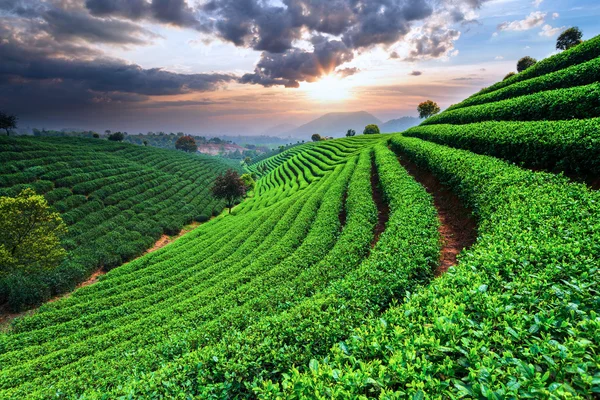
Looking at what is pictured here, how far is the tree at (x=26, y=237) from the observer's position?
23969 millimetres

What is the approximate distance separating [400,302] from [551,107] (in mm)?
19106

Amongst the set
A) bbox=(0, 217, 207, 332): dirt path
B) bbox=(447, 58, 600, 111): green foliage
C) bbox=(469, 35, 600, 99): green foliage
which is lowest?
bbox=(0, 217, 207, 332): dirt path

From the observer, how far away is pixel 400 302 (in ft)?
25.7

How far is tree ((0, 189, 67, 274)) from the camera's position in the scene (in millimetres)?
23969

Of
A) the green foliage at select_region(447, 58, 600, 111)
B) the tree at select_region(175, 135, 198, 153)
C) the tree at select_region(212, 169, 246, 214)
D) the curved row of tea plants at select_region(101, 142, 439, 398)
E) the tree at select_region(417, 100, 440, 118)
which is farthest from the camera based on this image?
the tree at select_region(175, 135, 198, 153)

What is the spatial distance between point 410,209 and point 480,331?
9.94 metres

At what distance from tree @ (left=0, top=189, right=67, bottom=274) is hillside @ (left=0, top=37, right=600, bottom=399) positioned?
10034 millimetres

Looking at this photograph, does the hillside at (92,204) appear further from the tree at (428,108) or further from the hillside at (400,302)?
the tree at (428,108)

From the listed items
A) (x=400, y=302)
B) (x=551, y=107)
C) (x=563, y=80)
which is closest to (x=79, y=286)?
(x=400, y=302)

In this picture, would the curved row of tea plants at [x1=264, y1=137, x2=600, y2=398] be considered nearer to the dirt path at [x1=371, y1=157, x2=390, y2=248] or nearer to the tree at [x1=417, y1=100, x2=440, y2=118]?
the dirt path at [x1=371, y1=157, x2=390, y2=248]

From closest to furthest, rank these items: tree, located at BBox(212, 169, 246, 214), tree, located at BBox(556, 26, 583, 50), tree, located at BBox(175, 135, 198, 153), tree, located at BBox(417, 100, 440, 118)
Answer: tree, located at BBox(212, 169, 246, 214) → tree, located at BBox(556, 26, 583, 50) → tree, located at BBox(417, 100, 440, 118) → tree, located at BBox(175, 135, 198, 153)

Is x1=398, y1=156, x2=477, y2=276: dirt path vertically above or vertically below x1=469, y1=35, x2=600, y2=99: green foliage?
below

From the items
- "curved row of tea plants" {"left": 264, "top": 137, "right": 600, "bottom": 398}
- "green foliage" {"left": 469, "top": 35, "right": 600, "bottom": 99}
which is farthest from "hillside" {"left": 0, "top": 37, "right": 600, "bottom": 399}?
"green foliage" {"left": 469, "top": 35, "right": 600, "bottom": 99}

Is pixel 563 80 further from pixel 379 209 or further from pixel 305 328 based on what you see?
pixel 305 328
